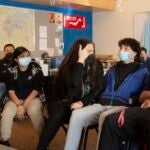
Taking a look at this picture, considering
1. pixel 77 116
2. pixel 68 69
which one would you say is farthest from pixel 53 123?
pixel 68 69

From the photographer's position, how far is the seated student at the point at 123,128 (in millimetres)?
2104

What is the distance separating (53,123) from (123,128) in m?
0.70

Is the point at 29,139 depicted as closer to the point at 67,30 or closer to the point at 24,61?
the point at 24,61

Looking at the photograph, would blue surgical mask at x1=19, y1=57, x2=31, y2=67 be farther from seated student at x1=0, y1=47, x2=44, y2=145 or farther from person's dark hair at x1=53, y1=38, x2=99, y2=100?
person's dark hair at x1=53, y1=38, x2=99, y2=100

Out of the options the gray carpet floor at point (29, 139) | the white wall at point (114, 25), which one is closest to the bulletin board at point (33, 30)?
the white wall at point (114, 25)

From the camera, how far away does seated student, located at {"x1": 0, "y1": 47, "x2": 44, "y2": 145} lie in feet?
9.60

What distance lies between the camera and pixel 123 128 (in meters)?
2.13

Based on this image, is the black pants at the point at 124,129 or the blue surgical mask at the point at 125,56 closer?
the black pants at the point at 124,129

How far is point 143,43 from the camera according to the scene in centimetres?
638

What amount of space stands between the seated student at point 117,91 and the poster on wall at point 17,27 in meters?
3.09

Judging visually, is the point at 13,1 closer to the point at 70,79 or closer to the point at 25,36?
the point at 25,36

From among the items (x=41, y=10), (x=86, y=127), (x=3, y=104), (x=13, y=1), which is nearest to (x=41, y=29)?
(x=41, y=10)

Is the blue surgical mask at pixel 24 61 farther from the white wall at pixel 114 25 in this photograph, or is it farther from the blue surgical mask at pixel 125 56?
the white wall at pixel 114 25

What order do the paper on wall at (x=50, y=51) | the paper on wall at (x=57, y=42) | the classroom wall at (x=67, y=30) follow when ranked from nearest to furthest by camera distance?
the classroom wall at (x=67, y=30)
the paper on wall at (x=50, y=51)
the paper on wall at (x=57, y=42)
